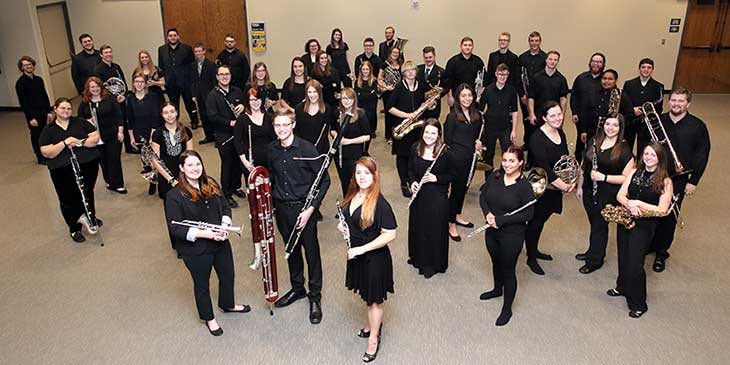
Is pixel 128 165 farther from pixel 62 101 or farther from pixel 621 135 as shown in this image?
pixel 621 135

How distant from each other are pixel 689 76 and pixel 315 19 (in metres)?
7.61

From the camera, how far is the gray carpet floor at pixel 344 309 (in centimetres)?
445

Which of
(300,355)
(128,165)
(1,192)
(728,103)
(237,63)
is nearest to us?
(300,355)

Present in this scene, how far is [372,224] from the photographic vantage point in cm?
395

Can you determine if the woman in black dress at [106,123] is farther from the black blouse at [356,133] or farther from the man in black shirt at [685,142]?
the man in black shirt at [685,142]

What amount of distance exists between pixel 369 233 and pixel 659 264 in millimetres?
3136

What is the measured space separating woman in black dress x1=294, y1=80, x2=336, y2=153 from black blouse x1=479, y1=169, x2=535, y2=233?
2.18 meters

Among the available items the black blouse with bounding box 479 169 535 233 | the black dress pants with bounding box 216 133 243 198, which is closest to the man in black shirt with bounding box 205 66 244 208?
the black dress pants with bounding box 216 133 243 198

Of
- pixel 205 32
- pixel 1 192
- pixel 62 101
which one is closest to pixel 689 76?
pixel 205 32

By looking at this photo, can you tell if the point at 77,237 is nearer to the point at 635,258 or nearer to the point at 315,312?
the point at 315,312

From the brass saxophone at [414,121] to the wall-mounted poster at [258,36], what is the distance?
588 centimetres

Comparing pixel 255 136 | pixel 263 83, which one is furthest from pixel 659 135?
pixel 263 83

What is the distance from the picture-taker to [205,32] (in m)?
12.0

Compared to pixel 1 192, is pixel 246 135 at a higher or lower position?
higher
